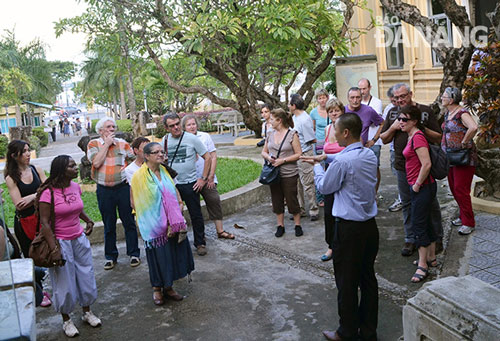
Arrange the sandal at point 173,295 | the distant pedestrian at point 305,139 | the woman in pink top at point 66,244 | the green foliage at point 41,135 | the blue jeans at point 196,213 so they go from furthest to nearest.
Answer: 1. the green foliage at point 41,135
2. the distant pedestrian at point 305,139
3. the blue jeans at point 196,213
4. the sandal at point 173,295
5. the woman in pink top at point 66,244

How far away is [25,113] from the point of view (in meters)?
52.3

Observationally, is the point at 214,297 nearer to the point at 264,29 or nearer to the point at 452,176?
the point at 452,176

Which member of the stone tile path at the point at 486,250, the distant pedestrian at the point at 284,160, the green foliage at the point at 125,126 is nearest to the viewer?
the stone tile path at the point at 486,250

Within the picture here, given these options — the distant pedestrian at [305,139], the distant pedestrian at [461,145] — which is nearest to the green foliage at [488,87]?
the distant pedestrian at [461,145]

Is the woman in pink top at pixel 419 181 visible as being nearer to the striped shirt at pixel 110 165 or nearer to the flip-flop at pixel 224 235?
the flip-flop at pixel 224 235

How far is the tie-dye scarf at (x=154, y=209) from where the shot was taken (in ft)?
18.0

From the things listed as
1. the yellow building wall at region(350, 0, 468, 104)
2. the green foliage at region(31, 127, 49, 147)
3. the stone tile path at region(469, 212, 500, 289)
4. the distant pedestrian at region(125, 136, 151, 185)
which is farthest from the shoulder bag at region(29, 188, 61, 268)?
the green foliage at region(31, 127, 49, 147)

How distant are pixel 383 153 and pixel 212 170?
7.20 m

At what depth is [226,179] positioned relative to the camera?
36.7ft

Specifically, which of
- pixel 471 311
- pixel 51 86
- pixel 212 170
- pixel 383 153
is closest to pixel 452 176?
pixel 212 170

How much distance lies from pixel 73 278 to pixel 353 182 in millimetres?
2662

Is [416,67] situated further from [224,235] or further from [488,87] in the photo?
[224,235]

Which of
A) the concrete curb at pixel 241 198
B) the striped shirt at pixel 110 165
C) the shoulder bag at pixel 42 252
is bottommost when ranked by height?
the concrete curb at pixel 241 198

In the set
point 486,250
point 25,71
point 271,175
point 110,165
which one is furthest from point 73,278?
point 25,71
